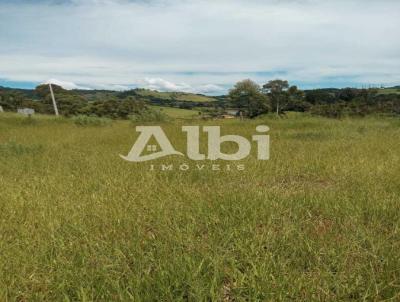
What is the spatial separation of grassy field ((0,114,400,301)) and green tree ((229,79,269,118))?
2945 cm

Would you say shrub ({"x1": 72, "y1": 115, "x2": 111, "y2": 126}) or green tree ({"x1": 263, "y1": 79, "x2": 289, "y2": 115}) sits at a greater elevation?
green tree ({"x1": 263, "y1": 79, "x2": 289, "y2": 115})

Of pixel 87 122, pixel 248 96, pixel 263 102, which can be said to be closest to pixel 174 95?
pixel 248 96

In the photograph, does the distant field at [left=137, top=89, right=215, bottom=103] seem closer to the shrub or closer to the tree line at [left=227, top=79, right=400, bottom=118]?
the tree line at [left=227, top=79, right=400, bottom=118]

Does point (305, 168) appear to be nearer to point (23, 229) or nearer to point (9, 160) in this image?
point (23, 229)

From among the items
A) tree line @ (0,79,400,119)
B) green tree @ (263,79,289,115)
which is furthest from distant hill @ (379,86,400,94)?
green tree @ (263,79,289,115)

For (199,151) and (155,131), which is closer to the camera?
(199,151)

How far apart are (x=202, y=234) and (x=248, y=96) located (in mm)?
33509

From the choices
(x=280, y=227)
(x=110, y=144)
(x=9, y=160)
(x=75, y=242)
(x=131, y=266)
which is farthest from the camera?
(x=110, y=144)

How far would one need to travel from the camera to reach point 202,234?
2.77 meters

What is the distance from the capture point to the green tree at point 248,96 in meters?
34.1

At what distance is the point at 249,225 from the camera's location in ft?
9.11

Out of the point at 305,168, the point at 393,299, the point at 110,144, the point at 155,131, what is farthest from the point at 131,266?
the point at 155,131

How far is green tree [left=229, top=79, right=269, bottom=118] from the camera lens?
34.1 m

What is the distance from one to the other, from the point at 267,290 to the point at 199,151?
546 centimetres
